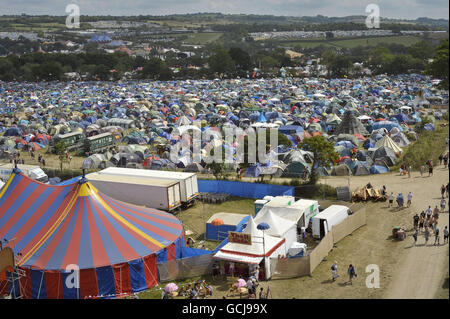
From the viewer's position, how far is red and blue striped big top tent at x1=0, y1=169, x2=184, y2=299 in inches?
452

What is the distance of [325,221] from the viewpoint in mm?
14398

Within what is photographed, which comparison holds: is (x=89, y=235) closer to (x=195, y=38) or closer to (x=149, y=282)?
(x=149, y=282)

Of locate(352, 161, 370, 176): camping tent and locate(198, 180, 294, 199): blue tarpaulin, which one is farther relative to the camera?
locate(352, 161, 370, 176): camping tent

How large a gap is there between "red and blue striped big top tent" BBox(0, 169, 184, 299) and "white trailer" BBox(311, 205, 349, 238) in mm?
4077

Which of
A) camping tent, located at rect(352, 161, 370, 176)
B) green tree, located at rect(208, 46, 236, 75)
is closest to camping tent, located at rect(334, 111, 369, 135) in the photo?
camping tent, located at rect(352, 161, 370, 176)

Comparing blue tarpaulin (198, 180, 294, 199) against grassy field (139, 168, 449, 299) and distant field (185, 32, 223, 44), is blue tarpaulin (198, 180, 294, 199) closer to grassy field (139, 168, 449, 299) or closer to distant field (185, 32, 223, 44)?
grassy field (139, 168, 449, 299)

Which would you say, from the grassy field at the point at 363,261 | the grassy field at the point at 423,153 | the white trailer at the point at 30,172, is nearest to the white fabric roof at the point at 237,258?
the grassy field at the point at 363,261

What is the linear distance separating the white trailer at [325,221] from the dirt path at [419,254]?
2.04 m

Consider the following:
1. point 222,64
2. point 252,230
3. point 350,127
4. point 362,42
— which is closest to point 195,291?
point 252,230

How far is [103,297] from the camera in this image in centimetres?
1148

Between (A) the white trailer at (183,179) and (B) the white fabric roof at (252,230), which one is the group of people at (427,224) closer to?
(B) the white fabric roof at (252,230)

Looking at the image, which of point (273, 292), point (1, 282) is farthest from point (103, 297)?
point (273, 292)

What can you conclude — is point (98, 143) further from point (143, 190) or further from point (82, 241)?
point (82, 241)

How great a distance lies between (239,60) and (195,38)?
3605 inches
